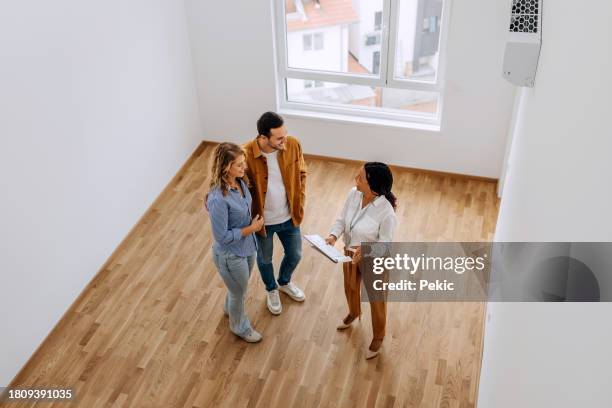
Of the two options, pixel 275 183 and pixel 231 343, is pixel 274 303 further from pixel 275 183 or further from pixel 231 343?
pixel 275 183

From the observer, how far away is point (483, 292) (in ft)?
15.2

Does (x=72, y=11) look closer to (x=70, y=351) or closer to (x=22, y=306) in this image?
(x=22, y=306)

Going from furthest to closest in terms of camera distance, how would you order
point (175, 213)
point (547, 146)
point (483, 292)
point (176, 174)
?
point (176, 174) < point (175, 213) < point (483, 292) < point (547, 146)

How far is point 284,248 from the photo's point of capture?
14.1ft

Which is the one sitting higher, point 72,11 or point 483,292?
point 72,11

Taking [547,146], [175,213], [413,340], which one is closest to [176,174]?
[175,213]

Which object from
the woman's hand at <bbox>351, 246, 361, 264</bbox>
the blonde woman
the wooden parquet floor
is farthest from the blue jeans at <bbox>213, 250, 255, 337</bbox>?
the woman's hand at <bbox>351, 246, 361, 264</bbox>

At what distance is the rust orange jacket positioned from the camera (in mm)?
3738

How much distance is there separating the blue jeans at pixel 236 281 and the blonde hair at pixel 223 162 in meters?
0.50

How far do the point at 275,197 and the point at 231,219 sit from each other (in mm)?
383

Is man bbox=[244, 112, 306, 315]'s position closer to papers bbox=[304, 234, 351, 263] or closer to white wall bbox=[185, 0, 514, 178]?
papers bbox=[304, 234, 351, 263]

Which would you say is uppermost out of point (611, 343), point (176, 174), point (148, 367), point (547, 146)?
point (611, 343)

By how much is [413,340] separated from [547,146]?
8.45ft

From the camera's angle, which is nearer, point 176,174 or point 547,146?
point 547,146
